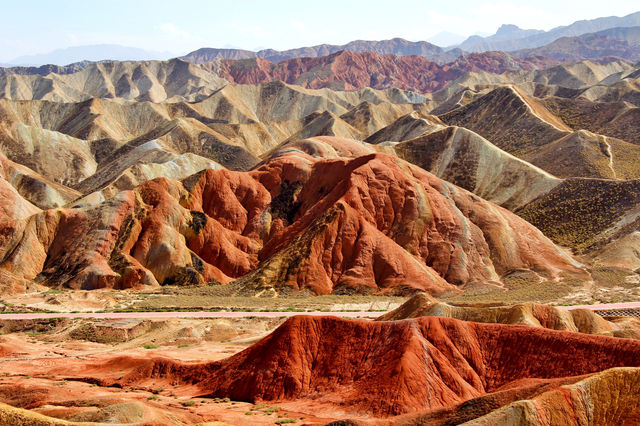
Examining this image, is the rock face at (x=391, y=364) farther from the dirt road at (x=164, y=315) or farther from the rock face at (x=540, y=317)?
the dirt road at (x=164, y=315)

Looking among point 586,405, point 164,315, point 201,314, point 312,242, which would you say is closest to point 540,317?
point 586,405

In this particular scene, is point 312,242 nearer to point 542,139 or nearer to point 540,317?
point 540,317

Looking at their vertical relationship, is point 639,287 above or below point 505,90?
below

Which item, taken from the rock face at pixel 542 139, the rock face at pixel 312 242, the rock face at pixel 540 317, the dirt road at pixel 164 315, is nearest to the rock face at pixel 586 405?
the rock face at pixel 540 317

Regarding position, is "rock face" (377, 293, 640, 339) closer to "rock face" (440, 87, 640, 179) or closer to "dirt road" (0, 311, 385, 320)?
"dirt road" (0, 311, 385, 320)

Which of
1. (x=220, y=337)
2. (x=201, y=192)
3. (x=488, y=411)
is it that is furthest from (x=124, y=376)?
(x=201, y=192)

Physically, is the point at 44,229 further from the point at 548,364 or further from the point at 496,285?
the point at 548,364
